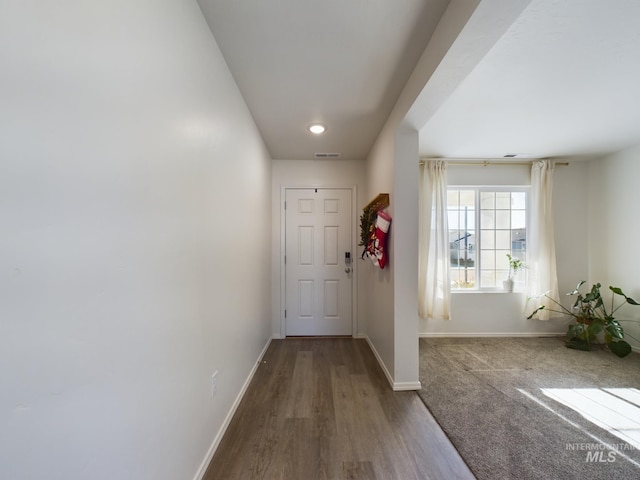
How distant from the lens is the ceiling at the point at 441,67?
4.14 feet

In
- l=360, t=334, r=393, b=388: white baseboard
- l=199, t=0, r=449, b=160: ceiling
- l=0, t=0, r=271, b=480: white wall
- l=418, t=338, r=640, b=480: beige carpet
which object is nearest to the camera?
l=0, t=0, r=271, b=480: white wall

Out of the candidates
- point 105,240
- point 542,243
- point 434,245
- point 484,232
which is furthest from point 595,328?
point 105,240

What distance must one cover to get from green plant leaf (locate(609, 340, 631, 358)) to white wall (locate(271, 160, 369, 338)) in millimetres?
2746

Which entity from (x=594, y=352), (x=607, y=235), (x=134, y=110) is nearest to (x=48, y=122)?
(x=134, y=110)

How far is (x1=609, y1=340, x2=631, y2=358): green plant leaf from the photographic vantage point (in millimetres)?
2700

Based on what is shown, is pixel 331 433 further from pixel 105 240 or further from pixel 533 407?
pixel 105 240

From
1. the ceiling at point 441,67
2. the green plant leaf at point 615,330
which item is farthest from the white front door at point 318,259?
the green plant leaf at point 615,330

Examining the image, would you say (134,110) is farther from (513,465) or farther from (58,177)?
(513,465)

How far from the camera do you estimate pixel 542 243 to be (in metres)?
3.25

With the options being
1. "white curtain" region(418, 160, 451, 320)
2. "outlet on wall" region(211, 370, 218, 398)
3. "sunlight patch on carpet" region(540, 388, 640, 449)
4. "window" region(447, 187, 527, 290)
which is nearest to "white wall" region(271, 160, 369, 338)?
"white curtain" region(418, 160, 451, 320)

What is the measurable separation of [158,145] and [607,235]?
483 cm

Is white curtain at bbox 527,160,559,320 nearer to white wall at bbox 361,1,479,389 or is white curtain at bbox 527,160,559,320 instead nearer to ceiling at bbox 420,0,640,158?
ceiling at bbox 420,0,640,158

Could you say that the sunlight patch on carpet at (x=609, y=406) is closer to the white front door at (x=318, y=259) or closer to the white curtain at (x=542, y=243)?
the white curtain at (x=542, y=243)

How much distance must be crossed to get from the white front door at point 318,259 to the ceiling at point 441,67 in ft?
2.96
